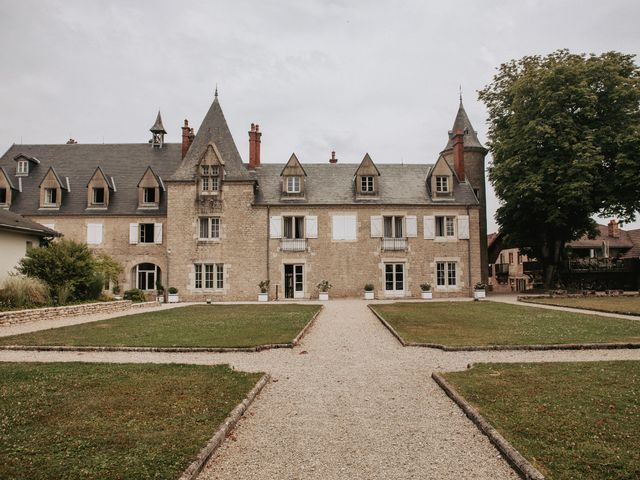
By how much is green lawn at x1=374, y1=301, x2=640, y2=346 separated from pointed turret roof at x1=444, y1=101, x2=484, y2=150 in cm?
1832

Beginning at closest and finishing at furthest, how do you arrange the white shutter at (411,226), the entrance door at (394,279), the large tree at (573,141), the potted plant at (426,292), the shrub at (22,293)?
the shrub at (22,293), the large tree at (573,141), the potted plant at (426,292), the entrance door at (394,279), the white shutter at (411,226)

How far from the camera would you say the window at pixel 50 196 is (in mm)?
30147

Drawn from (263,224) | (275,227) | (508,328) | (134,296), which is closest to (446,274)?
(275,227)

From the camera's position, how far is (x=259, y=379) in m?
7.19

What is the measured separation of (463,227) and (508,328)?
1748 cm

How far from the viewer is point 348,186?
30.8 m

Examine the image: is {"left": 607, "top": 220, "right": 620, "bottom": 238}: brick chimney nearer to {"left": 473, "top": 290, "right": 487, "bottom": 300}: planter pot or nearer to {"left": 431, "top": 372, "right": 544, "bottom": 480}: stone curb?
{"left": 473, "top": 290, "right": 487, "bottom": 300}: planter pot

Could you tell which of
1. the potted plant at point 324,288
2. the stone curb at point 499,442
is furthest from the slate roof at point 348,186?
the stone curb at point 499,442

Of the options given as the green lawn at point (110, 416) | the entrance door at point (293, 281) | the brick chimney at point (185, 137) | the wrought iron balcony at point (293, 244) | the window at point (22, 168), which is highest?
the brick chimney at point (185, 137)

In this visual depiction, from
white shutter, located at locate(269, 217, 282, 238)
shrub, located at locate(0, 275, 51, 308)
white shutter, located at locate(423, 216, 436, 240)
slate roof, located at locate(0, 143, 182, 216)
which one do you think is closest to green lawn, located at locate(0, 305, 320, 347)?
shrub, located at locate(0, 275, 51, 308)

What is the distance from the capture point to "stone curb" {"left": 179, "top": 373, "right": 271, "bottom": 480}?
3963 millimetres

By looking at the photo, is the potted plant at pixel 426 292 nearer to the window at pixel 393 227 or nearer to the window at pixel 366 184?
the window at pixel 393 227

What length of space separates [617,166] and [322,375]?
2581cm

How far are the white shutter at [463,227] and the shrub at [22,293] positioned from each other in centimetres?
2242
